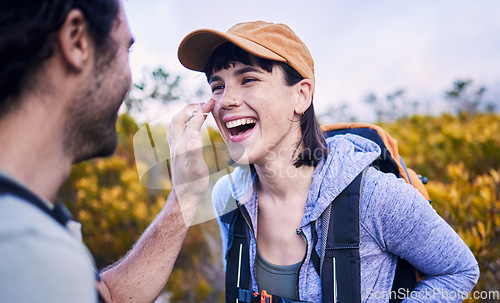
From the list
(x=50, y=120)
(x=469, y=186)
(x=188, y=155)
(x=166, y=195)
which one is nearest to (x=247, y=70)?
(x=188, y=155)

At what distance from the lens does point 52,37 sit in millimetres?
945

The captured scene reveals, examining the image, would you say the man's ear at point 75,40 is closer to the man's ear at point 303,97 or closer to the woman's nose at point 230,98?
the woman's nose at point 230,98

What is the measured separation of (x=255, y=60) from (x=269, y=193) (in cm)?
81

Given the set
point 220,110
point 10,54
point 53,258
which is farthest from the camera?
point 220,110

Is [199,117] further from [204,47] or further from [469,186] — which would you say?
[469,186]

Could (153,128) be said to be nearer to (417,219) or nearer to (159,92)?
(417,219)

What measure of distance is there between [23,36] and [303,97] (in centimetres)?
146

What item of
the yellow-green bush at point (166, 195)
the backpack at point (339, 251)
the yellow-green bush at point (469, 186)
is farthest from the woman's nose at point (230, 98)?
the yellow-green bush at point (469, 186)

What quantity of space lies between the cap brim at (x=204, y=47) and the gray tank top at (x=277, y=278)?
111cm

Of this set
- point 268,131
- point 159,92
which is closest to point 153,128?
point 268,131

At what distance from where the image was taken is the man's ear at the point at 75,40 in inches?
37.3

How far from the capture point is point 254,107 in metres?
1.87

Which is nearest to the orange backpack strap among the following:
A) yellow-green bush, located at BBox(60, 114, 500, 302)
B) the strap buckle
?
the strap buckle

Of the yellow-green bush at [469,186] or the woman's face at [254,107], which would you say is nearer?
the woman's face at [254,107]
